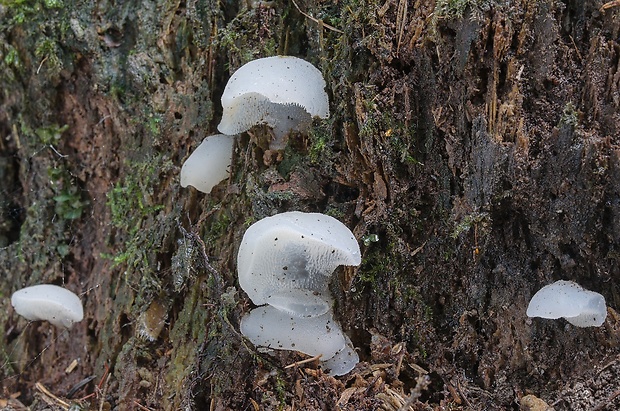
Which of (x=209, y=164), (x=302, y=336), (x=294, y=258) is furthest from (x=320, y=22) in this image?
(x=302, y=336)

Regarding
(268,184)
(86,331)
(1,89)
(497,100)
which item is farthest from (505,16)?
(1,89)

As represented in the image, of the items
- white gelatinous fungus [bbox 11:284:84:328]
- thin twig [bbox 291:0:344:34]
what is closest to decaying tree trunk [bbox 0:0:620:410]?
thin twig [bbox 291:0:344:34]

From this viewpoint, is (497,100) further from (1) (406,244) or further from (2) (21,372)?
(2) (21,372)

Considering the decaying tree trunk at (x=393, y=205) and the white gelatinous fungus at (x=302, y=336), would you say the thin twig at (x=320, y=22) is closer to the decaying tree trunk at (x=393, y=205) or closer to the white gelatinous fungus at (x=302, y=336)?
the decaying tree trunk at (x=393, y=205)

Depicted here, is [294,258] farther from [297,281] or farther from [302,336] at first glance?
[302,336]

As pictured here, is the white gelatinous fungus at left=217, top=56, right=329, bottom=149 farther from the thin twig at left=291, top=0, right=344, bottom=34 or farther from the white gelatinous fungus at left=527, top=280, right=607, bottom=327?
the white gelatinous fungus at left=527, top=280, right=607, bottom=327

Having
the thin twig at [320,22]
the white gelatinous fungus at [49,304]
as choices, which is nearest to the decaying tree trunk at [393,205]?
the thin twig at [320,22]

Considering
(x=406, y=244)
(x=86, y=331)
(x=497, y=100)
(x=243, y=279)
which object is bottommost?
(x=86, y=331)
